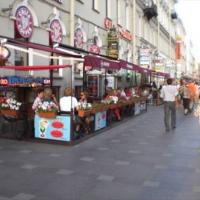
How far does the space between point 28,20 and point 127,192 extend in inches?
370

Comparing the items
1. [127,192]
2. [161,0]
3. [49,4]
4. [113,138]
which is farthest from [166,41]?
[127,192]

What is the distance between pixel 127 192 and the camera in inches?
272

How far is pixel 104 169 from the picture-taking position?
335 inches

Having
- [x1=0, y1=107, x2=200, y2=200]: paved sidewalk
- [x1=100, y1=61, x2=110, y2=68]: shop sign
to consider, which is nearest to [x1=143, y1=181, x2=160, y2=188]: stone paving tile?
[x1=0, y1=107, x2=200, y2=200]: paved sidewalk

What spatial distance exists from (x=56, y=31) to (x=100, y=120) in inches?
186

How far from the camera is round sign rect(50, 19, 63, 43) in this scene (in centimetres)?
1684

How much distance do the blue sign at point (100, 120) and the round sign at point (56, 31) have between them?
403 centimetres

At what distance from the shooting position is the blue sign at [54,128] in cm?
1133

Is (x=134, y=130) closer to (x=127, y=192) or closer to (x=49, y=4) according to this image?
(x=49, y=4)

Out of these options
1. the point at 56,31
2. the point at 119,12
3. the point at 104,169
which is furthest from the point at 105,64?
the point at 119,12

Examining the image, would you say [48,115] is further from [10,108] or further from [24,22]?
[24,22]

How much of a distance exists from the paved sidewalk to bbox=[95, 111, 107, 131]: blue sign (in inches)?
38.8

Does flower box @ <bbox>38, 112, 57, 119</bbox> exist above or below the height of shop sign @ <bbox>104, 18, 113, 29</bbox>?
below

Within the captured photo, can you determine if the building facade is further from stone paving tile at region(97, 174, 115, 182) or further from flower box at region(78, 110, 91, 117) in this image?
stone paving tile at region(97, 174, 115, 182)
